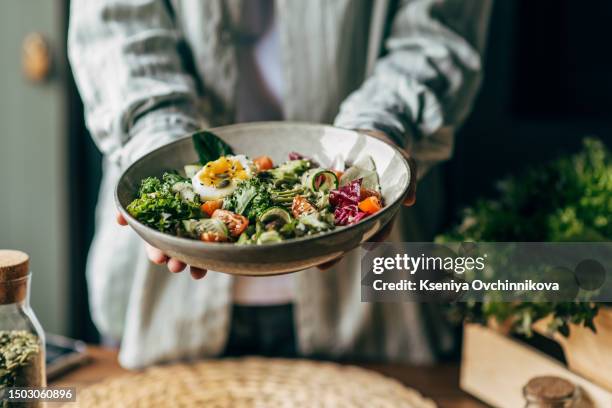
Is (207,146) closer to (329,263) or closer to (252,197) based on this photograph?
(252,197)

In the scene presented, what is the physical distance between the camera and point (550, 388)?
1.08 metres

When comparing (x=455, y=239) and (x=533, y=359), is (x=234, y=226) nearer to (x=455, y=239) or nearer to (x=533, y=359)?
(x=455, y=239)

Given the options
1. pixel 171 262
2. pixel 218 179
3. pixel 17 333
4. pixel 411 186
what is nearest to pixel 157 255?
pixel 171 262

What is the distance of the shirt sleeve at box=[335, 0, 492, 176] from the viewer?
4.17 ft

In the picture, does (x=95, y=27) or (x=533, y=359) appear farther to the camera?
(x=95, y=27)

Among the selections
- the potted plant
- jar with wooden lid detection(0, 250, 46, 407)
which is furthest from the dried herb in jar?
the potted plant

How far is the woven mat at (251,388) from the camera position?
125cm

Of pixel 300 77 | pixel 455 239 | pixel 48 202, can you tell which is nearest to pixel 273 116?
pixel 300 77

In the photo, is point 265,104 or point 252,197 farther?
point 265,104

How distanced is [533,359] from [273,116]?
2.39ft

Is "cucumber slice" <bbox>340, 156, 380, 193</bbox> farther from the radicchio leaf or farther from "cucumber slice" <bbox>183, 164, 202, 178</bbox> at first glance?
"cucumber slice" <bbox>183, 164, 202, 178</bbox>

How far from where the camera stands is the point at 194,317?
1543mm

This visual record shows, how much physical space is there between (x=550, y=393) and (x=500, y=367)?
21 cm

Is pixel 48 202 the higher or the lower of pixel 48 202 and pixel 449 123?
the lower
